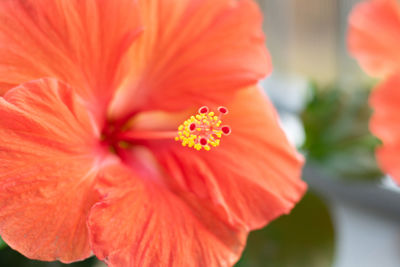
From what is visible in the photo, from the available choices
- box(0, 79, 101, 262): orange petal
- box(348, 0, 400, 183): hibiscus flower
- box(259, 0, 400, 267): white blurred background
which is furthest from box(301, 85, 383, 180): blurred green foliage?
box(0, 79, 101, 262): orange petal

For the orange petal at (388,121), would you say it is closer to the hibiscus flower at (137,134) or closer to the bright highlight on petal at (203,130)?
the hibiscus flower at (137,134)

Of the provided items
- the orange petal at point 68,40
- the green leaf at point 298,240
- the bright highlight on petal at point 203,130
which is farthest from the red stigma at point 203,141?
the green leaf at point 298,240

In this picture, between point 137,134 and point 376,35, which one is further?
point 376,35

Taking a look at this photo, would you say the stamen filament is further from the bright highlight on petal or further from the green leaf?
the green leaf

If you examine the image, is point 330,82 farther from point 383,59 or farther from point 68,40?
point 68,40

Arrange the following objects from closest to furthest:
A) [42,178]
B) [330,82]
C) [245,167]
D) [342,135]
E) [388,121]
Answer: [42,178]
[245,167]
[388,121]
[342,135]
[330,82]

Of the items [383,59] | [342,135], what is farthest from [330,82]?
[383,59]
